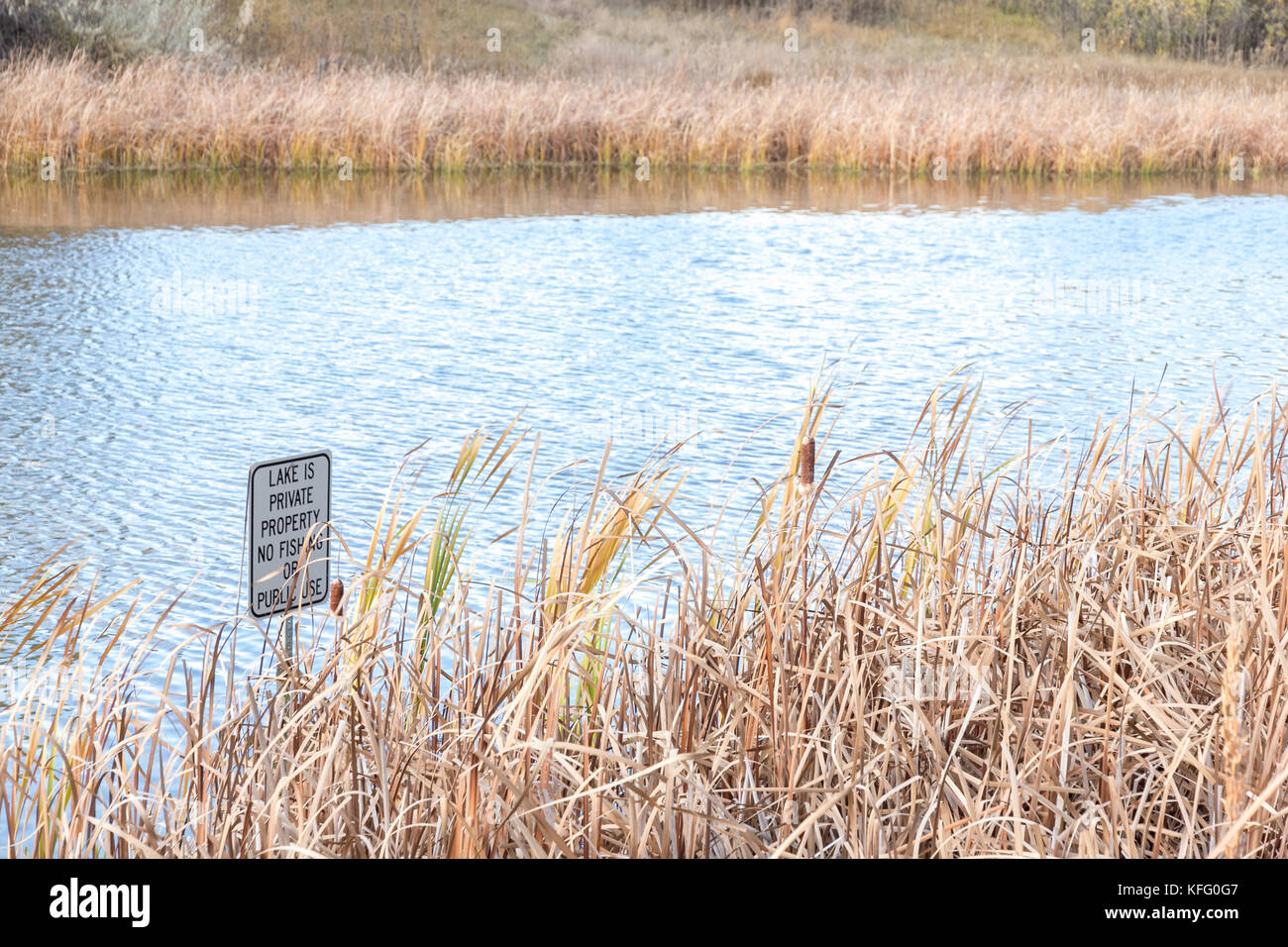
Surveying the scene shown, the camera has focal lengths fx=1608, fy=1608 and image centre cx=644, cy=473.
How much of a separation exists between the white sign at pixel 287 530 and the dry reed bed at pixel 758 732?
130 mm

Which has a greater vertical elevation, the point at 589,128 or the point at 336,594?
the point at 589,128

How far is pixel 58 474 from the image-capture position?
19.9ft

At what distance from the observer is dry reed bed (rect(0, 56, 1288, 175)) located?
16.1 metres

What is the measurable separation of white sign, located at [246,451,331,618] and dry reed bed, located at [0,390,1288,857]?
13 cm

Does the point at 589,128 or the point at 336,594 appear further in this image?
the point at 589,128

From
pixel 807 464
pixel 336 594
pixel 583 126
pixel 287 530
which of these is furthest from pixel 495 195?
pixel 336 594

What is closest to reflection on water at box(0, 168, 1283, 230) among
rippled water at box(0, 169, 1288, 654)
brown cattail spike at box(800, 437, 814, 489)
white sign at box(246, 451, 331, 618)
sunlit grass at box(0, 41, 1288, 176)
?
rippled water at box(0, 169, 1288, 654)

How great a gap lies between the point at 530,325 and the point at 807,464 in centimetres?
628

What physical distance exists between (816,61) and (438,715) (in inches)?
1033

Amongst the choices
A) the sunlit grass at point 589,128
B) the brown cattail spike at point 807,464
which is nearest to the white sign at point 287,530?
the brown cattail spike at point 807,464

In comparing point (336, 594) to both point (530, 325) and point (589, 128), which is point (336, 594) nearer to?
point (530, 325)

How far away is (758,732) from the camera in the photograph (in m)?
2.91
